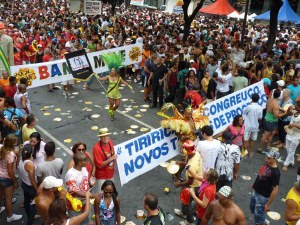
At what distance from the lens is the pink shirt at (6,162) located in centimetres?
500

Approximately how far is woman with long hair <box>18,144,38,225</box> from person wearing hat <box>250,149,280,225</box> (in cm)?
341

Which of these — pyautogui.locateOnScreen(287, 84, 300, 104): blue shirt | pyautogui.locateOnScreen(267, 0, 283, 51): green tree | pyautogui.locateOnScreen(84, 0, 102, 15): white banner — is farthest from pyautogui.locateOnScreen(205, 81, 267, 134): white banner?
pyautogui.locateOnScreen(84, 0, 102, 15): white banner

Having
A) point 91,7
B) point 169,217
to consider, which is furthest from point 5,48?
point 91,7

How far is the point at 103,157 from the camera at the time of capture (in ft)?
17.6

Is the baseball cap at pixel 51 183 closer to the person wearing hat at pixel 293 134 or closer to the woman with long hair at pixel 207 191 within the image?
the woman with long hair at pixel 207 191

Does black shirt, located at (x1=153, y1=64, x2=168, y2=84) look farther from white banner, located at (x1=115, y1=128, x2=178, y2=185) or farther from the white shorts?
white banner, located at (x1=115, y1=128, x2=178, y2=185)

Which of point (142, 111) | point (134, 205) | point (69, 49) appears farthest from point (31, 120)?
point (69, 49)

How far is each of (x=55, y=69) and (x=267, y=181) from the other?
8.24m

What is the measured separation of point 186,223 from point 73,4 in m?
27.1

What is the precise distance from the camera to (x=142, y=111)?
10664 millimetres

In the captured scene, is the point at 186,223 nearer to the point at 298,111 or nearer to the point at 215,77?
the point at 298,111

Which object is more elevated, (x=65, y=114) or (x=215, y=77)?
(x=215, y=77)

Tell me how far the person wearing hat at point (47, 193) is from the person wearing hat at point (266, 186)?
298 centimetres

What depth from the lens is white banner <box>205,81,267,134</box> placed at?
7.71 metres
